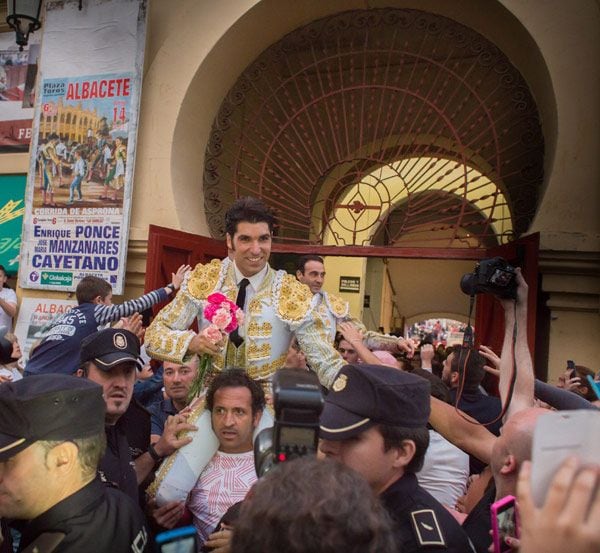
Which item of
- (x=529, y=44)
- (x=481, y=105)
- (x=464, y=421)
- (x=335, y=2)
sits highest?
(x=335, y=2)

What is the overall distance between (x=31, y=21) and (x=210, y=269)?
3.90 metres

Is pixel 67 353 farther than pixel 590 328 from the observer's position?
No

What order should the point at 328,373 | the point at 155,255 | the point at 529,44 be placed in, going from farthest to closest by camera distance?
1. the point at 155,255
2. the point at 529,44
3. the point at 328,373

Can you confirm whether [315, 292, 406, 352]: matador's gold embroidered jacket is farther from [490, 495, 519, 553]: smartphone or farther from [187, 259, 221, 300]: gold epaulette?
[490, 495, 519, 553]: smartphone

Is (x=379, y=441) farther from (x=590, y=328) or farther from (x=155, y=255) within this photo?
(x=155, y=255)

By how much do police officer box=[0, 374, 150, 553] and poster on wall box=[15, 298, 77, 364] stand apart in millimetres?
4450

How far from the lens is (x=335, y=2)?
5.55 m

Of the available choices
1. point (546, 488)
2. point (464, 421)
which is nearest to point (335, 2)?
point (464, 421)

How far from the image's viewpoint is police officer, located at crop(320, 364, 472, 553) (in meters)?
1.60

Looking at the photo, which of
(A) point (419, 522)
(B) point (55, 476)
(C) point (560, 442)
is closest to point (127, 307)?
(B) point (55, 476)

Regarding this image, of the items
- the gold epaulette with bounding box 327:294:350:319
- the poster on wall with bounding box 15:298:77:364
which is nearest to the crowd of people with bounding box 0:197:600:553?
the gold epaulette with bounding box 327:294:350:319

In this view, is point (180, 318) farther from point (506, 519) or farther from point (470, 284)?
point (506, 519)

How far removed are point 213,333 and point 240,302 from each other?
36cm

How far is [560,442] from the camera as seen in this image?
89 cm
